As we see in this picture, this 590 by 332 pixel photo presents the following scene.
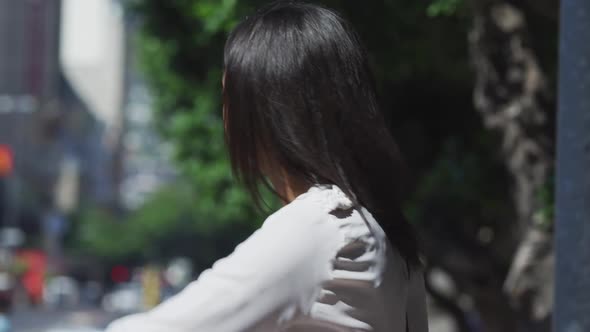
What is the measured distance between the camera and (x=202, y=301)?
55.7 inches

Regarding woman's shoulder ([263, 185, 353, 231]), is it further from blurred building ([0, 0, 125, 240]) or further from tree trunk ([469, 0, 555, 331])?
blurred building ([0, 0, 125, 240])

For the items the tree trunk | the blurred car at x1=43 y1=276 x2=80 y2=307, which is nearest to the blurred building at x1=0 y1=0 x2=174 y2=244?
the blurred car at x1=43 y1=276 x2=80 y2=307

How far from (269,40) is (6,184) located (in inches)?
2562

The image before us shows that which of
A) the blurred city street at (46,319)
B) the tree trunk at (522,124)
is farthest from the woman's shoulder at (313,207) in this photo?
the blurred city street at (46,319)

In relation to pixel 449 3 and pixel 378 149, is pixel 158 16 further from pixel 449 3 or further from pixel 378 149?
pixel 378 149

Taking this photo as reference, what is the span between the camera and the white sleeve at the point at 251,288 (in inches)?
55.7

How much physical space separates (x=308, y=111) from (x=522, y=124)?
6.68 metres

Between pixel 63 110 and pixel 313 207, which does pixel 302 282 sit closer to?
pixel 313 207

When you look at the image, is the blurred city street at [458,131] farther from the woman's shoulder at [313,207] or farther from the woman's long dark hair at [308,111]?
the woman's shoulder at [313,207]

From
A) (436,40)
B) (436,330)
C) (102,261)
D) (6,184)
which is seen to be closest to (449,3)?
(436,40)

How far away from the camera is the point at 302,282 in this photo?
1.46 metres

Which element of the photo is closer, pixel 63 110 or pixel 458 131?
pixel 458 131

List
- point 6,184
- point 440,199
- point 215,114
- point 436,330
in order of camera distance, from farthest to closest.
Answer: point 6,184
point 436,330
point 215,114
point 440,199

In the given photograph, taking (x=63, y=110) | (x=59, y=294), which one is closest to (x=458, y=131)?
(x=59, y=294)
